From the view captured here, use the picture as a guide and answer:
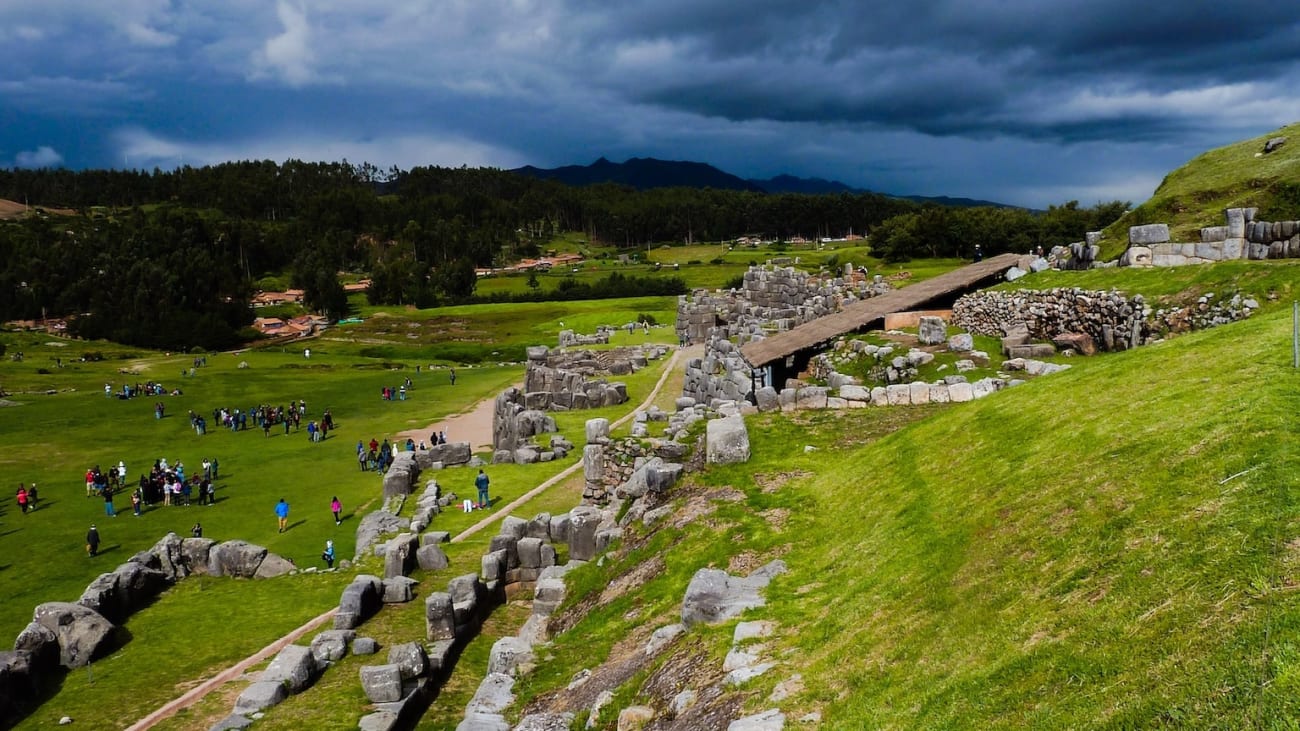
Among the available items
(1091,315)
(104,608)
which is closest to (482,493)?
(104,608)

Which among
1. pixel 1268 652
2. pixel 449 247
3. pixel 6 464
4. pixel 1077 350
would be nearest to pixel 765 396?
pixel 1077 350

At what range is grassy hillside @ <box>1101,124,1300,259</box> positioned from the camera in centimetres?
2572

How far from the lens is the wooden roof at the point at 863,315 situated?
30922 mm

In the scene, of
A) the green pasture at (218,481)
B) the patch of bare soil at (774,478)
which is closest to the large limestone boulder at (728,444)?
the patch of bare soil at (774,478)

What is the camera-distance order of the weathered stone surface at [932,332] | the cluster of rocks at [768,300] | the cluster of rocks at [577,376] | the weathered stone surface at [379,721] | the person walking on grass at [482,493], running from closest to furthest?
the weathered stone surface at [379,721] → the weathered stone surface at [932,332] → the person walking on grass at [482,493] → the cluster of rocks at [577,376] → the cluster of rocks at [768,300]

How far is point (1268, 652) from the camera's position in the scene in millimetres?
5375

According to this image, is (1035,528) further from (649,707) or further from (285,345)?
(285,345)

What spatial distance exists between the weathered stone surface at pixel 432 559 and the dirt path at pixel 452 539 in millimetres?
1564

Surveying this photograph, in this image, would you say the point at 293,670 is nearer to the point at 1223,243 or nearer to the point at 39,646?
the point at 39,646

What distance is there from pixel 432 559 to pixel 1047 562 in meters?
19.1

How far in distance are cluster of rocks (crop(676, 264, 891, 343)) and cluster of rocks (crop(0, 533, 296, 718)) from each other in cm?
2982

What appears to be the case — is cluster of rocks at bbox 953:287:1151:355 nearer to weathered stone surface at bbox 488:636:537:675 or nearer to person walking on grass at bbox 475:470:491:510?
weathered stone surface at bbox 488:636:537:675

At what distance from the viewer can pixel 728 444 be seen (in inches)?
731

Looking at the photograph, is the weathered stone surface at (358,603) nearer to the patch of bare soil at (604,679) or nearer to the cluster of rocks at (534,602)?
the cluster of rocks at (534,602)
